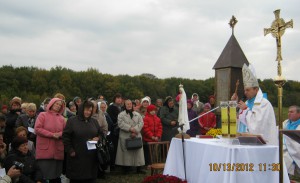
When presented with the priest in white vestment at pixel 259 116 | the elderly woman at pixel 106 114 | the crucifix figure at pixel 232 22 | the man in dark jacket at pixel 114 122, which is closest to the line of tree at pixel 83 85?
the crucifix figure at pixel 232 22

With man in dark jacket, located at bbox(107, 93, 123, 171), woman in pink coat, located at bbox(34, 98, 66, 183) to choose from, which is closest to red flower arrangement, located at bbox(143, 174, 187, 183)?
woman in pink coat, located at bbox(34, 98, 66, 183)

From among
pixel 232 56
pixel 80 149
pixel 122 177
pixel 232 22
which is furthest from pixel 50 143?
pixel 232 22

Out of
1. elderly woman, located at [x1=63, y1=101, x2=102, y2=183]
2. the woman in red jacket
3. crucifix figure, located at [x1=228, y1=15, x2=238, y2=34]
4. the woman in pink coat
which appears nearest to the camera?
elderly woman, located at [x1=63, y1=101, x2=102, y2=183]

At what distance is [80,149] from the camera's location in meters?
5.90

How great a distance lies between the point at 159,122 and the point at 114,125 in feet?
3.85

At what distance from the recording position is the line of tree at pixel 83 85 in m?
24.9

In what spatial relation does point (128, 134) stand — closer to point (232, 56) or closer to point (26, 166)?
point (26, 166)

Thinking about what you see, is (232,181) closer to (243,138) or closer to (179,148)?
(243,138)

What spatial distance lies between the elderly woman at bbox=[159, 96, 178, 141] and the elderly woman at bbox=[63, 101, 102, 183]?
372 centimetres

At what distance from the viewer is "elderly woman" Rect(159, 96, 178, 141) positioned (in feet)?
31.3

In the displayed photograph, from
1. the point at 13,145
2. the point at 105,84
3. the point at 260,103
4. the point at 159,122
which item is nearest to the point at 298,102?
the point at 105,84

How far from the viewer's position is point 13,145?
5.17 metres

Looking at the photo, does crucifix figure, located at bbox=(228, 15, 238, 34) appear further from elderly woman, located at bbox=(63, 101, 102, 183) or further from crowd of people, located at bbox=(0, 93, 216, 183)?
elderly woman, located at bbox=(63, 101, 102, 183)

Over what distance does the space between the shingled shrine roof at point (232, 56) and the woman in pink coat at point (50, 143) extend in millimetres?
6002
